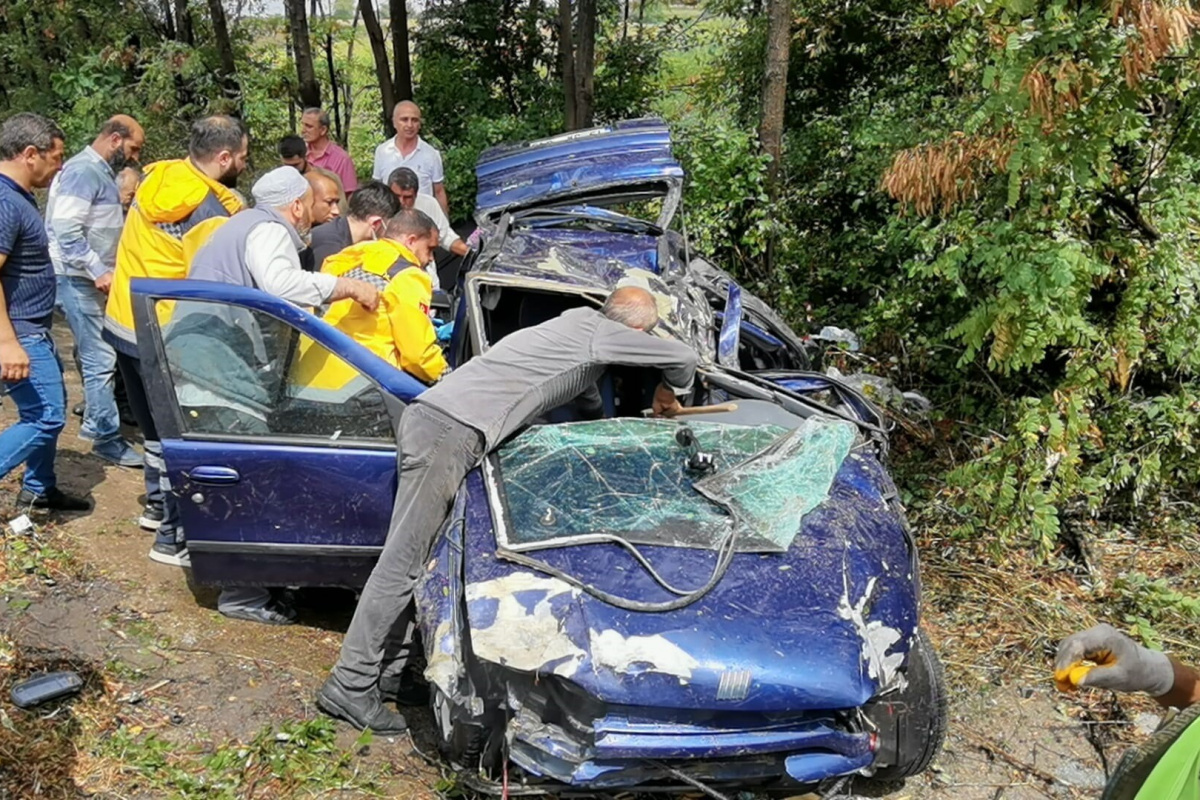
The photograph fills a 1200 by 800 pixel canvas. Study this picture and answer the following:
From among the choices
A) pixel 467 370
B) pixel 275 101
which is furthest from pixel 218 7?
pixel 467 370

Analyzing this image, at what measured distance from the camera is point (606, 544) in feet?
10.4

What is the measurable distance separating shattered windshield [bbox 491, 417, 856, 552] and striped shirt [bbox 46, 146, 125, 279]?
311 centimetres

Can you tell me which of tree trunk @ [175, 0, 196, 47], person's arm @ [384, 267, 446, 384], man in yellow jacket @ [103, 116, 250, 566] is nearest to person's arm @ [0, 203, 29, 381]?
man in yellow jacket @ [103, 116, 250, 566]

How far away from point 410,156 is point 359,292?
362 cm

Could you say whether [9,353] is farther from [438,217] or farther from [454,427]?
[438,217]

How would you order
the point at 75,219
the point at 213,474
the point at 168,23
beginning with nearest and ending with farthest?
the point at 213,474 → the point at 75,219 → the point at 168,23

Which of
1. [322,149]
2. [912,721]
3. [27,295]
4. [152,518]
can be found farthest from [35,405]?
[912,721]

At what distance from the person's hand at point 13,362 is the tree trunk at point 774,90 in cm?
517

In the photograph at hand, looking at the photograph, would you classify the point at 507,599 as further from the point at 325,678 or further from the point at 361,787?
the point at 325,678

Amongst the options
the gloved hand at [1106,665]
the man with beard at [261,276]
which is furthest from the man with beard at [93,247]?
the gloved hand at [1106,665]

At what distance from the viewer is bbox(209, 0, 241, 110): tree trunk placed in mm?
12297

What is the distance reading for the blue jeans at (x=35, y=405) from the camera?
4.56 metres

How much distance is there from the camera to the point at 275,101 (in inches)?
536

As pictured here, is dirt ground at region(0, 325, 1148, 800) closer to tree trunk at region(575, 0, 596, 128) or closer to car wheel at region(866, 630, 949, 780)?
car wheel at region(866, 630, 949, 780)
